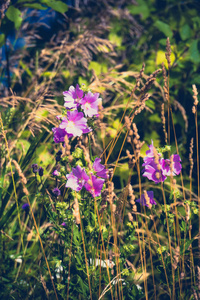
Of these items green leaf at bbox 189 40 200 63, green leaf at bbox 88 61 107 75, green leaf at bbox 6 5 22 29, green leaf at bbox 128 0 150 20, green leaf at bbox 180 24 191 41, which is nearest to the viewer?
green leaf at bbox 6 5 22 29

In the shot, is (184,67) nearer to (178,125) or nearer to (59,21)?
(178,125)

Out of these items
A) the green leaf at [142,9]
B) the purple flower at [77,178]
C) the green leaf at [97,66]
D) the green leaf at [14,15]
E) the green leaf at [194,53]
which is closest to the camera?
the purple flower at [77,178]

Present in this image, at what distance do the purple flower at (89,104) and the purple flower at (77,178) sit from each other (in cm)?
20

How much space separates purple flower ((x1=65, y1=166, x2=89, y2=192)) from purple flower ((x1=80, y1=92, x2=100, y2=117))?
205 mm

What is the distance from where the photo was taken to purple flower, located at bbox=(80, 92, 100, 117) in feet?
3.50

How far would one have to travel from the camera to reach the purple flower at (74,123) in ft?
3.38

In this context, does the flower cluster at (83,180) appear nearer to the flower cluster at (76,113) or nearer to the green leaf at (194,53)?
the flower cluster at (76,113)

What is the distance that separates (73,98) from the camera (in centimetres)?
112

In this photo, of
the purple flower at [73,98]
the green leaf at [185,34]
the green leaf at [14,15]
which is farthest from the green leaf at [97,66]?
the purple flower at [73,98]

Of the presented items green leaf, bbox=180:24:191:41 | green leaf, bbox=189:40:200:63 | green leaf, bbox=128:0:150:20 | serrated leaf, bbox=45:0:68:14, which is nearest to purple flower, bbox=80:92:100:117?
serrated leaf, bbox=45:0:68:14

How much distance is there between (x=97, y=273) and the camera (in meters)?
1.13

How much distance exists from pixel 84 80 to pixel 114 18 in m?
0.89

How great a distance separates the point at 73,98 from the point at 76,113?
0.10 m

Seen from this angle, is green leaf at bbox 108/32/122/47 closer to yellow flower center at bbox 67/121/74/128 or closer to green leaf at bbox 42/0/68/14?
green leaf at bbox 42/0/68/14
